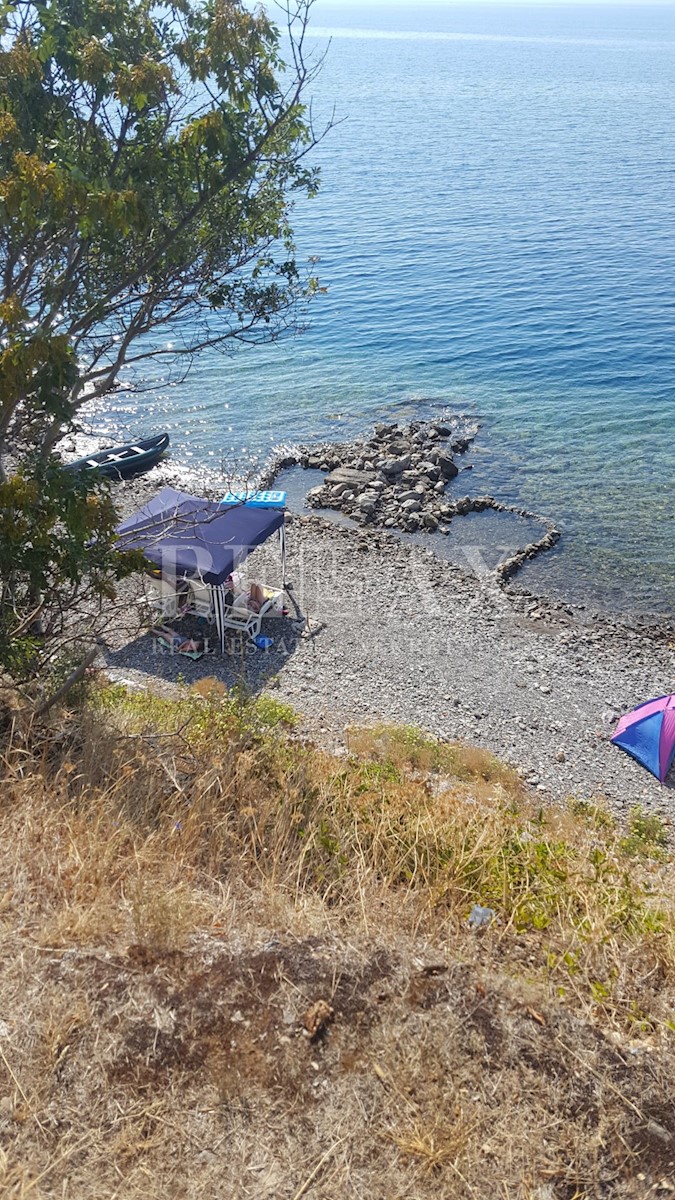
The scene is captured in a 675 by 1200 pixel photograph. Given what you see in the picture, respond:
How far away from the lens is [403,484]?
24891 mm

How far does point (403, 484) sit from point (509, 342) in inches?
632

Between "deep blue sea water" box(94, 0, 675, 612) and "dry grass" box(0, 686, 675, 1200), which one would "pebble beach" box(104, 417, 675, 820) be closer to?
"deep blue sea water" box(94, 0, 675, 612)

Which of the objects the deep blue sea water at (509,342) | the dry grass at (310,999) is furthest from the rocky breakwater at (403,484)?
the dry grass at (310,999)

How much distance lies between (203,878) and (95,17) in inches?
293

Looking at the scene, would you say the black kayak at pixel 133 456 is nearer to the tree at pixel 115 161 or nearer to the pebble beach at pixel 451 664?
the pebble beach at pixel 451 664

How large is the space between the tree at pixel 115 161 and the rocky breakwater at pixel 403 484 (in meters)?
13.5

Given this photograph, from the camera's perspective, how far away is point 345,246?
176ft

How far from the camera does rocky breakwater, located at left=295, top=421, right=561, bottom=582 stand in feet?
75.9

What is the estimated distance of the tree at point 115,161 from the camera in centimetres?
650

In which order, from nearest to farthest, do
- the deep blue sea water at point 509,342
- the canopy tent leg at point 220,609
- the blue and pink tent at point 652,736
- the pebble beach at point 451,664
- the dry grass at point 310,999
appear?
the dry grass at point 310,999 < the blue and pink tent at point 652,736 < the pebble beach at point 451,664 < the canopy tent leg at point 220,609 < the deep blue sea water at point 509,342

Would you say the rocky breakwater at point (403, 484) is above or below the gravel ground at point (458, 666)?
above

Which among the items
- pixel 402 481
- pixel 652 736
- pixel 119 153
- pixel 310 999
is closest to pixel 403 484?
pixel 402 481

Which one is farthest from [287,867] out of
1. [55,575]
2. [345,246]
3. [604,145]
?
[604,145]

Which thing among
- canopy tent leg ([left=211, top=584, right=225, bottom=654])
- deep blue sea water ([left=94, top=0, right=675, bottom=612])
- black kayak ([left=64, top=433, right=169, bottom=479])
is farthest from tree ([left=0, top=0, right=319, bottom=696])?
black kayak ([left=64, top=433, right=169, bottom=479])
